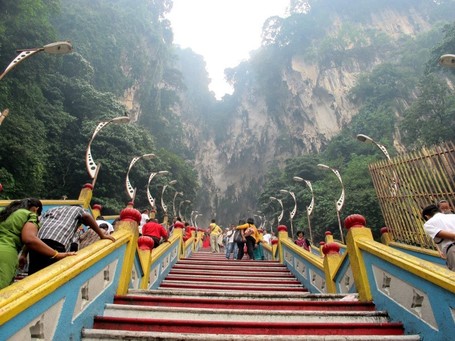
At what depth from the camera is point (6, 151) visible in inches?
548

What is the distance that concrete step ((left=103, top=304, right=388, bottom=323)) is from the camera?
9.80 feet

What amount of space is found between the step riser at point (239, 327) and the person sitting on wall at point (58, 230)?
678 mm

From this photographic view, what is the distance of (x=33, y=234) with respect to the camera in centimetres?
244

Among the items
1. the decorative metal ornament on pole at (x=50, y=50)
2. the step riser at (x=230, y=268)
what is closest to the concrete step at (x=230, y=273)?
the step riser at (x=230, y=268)

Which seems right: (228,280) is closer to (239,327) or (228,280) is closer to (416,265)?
(239,327)

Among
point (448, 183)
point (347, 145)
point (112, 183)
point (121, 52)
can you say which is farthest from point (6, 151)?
point (347, 145)

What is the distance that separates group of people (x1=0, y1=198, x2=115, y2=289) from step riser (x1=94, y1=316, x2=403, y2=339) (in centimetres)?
72

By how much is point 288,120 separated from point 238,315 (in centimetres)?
4706

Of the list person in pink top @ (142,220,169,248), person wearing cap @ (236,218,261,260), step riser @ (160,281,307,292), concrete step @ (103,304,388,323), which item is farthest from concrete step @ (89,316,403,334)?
person wearing cap @ (236,218,261,260)

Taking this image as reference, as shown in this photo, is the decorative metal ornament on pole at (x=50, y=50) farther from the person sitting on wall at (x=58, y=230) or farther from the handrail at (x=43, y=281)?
the handrail at (x=43, y=281)

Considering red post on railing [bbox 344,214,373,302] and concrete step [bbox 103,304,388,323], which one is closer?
concrete step [bbox 103,304,388,323]

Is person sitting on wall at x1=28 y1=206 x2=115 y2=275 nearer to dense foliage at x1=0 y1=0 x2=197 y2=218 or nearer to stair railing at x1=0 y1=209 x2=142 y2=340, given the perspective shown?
stair railing at x1=0 y1=209 x2=142 y2=340

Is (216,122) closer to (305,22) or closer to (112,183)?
(305,22)

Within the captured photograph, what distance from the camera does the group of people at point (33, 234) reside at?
90.7 inches
